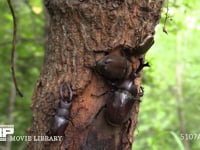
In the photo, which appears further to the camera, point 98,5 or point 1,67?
point 1,67

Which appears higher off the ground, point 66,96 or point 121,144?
point 66,96

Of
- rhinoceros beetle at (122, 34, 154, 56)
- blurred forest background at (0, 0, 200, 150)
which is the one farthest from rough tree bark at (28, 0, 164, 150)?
blurred forest background at (0, 0, 200, 150)

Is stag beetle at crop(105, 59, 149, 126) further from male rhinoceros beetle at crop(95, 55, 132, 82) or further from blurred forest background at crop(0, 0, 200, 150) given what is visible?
blurred forest background at crop(0, 0, 200, 150)

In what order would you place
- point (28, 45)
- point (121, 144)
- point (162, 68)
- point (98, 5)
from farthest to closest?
1. point (162, 68)
2. point (28, 45)
3. point (121, 144)
4. point (98, 5)

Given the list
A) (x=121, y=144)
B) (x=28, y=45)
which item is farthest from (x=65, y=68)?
(x=28, y=45)

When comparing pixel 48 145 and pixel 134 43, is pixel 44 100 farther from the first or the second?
pixel 134 43

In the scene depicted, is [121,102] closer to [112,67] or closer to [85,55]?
[112,67]
